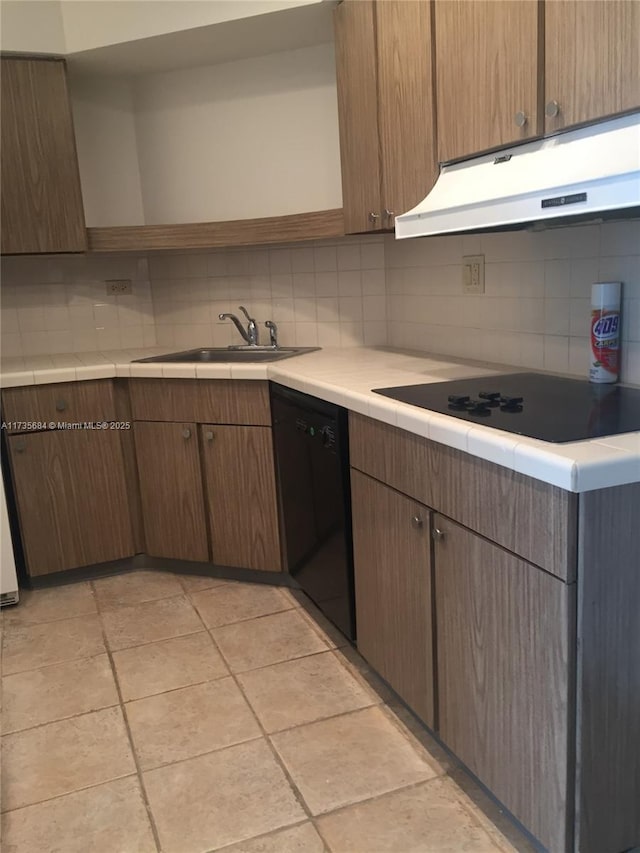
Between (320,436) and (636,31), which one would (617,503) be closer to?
(636,31)

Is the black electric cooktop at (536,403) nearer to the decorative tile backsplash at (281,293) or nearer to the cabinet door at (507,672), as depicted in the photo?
the cabinet door at (507,672)

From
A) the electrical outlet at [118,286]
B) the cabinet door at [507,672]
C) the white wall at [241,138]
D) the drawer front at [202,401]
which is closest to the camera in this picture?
the cabinet door at [507,672]

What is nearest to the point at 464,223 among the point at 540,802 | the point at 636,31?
the point at 636,31

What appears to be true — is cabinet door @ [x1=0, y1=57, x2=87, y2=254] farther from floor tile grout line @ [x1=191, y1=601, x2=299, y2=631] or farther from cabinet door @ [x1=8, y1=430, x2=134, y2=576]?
floor tile grout line @ [x1=191, y1=601, x2=299, y2=631]

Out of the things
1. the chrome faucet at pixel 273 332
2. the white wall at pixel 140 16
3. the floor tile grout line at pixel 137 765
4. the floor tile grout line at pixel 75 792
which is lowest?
the floor tile grout line at pixel 75 792

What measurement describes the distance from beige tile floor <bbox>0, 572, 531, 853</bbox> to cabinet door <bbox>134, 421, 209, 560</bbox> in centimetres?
33

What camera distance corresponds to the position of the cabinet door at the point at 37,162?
2.76 meters

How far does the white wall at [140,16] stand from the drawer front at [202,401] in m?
1.31

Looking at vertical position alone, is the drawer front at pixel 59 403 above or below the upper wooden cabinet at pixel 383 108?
below

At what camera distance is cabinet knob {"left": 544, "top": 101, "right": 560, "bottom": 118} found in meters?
1.54

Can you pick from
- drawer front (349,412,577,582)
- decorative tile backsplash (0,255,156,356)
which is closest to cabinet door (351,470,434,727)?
drawer front (349,412,577,582)

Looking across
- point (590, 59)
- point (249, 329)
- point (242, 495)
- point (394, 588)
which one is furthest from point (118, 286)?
point (590, 59)

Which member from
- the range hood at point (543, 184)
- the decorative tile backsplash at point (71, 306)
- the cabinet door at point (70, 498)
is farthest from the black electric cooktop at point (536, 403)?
the decorative tile backsplash at point (71, 306)

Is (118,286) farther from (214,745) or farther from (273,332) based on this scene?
(214,745)
